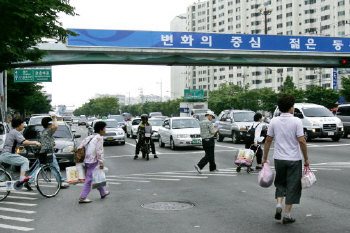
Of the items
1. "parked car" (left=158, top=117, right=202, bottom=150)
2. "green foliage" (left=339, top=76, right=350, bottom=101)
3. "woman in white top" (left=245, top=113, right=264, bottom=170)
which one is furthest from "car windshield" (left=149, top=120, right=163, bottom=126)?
"green foliage" (left=339, top=76, right=350, bottom=101)

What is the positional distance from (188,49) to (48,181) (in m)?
23.9

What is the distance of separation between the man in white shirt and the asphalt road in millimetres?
412

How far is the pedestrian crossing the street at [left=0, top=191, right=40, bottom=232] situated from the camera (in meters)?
6.52

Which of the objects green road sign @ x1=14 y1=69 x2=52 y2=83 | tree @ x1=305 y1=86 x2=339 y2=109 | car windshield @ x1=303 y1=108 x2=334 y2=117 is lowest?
car windshield @ x1=303 y1=108 x2=334 y2=117

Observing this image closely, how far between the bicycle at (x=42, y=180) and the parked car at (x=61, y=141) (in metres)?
3.85

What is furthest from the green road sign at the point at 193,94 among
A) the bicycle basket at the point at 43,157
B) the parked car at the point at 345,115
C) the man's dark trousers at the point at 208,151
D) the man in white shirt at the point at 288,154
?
the man in white shirt at the point at 288,154

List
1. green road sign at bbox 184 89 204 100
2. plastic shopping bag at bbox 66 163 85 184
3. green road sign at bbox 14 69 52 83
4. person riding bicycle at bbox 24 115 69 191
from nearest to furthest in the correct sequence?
plastic shopping bag at bbox 66 163 85 184, person riding bicycle at bbox 24 115 69 191, green road sign at bbox 14 69 52 83, green road sign at bbox 184 89 204 100

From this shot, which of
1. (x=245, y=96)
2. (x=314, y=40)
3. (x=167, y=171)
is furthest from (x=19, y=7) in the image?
(x=245, y=96)

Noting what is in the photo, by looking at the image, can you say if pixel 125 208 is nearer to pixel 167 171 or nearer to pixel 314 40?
pixel 167 171

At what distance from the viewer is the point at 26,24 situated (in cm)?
1077

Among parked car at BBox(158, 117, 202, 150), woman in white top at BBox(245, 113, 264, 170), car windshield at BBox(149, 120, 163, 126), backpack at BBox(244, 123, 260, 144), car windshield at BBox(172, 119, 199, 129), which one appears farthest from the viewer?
car windshield at BBox(149, 120, 163, 126)

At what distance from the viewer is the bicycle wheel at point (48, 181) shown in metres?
8.91

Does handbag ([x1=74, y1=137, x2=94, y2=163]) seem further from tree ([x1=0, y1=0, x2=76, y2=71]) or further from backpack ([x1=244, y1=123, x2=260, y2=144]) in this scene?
backpack ([x1=244, y1=123, x2=260, y2=144])

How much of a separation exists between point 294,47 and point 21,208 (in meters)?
30.2
